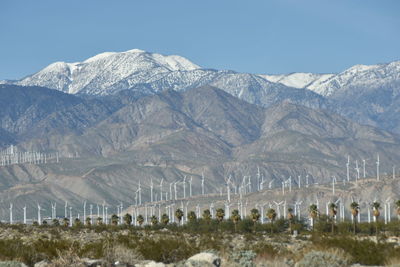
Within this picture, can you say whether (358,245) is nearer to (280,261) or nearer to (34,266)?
(280,261)

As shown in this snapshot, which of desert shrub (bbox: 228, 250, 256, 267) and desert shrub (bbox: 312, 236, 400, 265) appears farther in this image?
desert shrub (bbox: 312, 236, 400, 265)

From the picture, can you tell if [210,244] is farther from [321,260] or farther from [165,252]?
[321,260]

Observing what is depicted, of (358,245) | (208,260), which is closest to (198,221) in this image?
(358,245)

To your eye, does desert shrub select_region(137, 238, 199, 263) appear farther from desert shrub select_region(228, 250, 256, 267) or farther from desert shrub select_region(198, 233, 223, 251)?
desert shrub select_region(228, 250, 256, 267)

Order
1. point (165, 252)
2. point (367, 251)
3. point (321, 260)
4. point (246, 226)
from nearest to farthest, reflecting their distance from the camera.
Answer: point (321, 260)
point (367, 251)
point (165, 252)
point (246, 226)

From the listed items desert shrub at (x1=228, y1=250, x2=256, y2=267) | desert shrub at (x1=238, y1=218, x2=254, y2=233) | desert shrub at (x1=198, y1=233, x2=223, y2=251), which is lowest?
desert shrub at (x1=238, y1=218, x2=254, y2=233)

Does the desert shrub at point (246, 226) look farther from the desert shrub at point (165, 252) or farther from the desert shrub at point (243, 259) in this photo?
the desert shrub at point (243, 259)

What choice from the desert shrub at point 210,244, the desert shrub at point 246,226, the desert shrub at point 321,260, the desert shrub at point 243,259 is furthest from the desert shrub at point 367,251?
the desert shrub at point 246,226

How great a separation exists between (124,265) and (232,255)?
6.46 meters

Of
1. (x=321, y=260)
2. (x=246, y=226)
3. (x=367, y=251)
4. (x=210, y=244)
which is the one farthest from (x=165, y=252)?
(x=246, y=226)

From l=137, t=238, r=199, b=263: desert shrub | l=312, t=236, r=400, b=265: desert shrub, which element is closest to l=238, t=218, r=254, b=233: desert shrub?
l=312, t=236, r=400, b=265: desert shrub

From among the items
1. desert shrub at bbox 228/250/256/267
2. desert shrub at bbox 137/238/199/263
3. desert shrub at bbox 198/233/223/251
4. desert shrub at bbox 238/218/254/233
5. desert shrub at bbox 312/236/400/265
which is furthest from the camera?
desert shrub at bbox 238/218/254/233

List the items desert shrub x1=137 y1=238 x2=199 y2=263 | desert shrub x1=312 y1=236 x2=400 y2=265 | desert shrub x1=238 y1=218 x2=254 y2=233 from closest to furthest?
desert shrub x1=312 y1=236 x2=400 y2=265
desert shrub x1=137 y1=238 x2=199 y2=263
desert shrub x1=238 y1=218 x2=254 y2=233

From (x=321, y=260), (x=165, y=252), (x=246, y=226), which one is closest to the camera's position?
(x=321, y=260)
